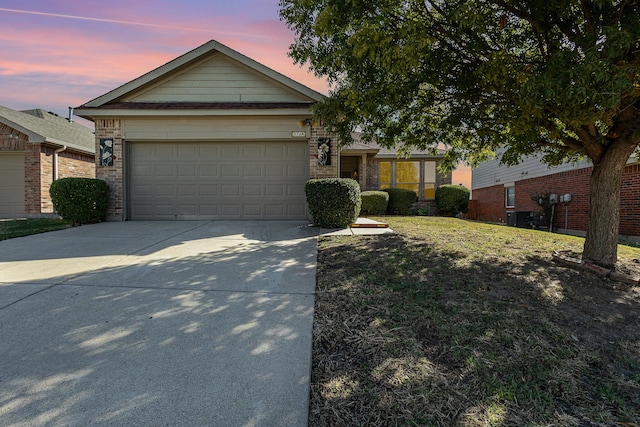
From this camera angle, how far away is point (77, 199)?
8523 mm

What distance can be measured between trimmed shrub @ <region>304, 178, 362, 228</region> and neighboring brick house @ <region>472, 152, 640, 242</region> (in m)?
5.18

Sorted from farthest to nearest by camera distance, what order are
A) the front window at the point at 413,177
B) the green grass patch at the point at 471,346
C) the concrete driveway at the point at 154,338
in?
the front window at the point at 413,177 < the green grass patch at the point at 471,346 < the concrete driveway at the point at 154,338

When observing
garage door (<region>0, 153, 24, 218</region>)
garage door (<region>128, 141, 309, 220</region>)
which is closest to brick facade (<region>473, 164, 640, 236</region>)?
garage door (<region>128, 141, 309, 220</region>)

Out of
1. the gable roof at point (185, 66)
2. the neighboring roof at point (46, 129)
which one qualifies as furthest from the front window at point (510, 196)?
the neighboring roof at point (46, 129)

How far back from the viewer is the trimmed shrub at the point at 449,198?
16.1 meters

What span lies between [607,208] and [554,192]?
10298 millimetres

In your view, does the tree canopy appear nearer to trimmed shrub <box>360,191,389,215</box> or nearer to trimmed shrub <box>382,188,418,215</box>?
trimmed shrub <box>360,191,389,215</box>

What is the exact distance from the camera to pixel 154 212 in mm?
9734

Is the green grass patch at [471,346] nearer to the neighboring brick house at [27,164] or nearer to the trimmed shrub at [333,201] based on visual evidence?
Answer: the trimmed shrub at [333,201]

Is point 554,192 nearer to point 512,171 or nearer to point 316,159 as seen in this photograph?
point 512,171

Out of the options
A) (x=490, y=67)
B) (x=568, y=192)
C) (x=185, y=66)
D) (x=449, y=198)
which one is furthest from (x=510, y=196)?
(x=185, y=66)

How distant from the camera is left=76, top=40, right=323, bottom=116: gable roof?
9.46 m

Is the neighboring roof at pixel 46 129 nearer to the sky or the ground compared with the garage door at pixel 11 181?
nearer to the sky

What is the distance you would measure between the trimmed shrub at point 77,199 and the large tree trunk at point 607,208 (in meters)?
10.6
